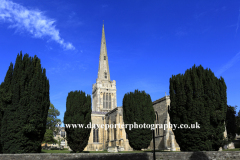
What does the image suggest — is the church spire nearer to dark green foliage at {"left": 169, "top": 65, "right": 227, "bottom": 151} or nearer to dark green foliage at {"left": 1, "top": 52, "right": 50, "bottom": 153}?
dark green foliage at {"left": 169, "top": 65, "right": 227, "bottom": 151}

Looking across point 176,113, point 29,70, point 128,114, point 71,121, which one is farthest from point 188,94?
point 29,70

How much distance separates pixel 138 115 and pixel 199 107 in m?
9.18

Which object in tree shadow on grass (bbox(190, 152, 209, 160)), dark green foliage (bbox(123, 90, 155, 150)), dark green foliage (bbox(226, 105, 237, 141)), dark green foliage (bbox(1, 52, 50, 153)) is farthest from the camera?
dark green foliage (bbox(226, 105, 237, 141))

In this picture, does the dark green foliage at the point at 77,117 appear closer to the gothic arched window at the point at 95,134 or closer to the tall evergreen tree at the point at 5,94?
the tall evergreen tree at the point at 5,94

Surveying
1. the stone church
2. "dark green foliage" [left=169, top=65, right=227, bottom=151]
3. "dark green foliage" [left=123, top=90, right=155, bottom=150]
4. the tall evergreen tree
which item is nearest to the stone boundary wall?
"dark green foliage" [left=169, top=65, right=227, bottom=151]

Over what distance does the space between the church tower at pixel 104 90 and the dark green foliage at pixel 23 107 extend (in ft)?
178

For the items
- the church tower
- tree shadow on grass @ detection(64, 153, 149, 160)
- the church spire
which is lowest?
tree shadow on grass @ detection(64, 153, 149, 160)

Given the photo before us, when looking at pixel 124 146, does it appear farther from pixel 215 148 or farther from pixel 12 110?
pixel 12 110

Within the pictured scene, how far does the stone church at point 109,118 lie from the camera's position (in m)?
33.8

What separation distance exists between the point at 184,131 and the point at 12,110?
53.6ft

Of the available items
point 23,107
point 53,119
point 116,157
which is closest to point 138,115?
point 116,157

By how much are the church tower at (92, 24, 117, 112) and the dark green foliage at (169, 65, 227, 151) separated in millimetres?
53309

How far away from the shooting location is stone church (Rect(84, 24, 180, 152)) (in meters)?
33.8

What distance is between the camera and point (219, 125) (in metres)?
20.0
